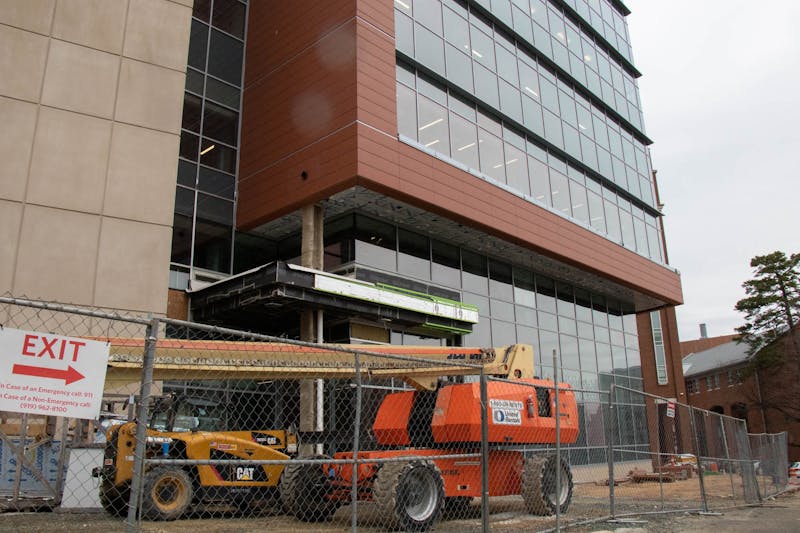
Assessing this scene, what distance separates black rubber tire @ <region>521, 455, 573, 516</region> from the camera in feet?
36.6

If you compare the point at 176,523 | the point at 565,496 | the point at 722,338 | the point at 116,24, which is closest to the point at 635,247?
the point at 565,496

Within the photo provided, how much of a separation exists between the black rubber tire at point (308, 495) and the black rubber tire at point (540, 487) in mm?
3303

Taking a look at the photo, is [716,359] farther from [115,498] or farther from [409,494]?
[115,498]

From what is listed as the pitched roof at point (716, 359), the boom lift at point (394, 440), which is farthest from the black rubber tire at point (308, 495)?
the pitched roof at point (716, 359)

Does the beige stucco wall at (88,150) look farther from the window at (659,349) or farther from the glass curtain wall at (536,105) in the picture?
the window at (659,349)

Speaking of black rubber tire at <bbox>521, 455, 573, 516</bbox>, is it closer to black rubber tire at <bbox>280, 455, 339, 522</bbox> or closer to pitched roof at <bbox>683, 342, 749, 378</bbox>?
black rubber tire at <bbox>280, 455, 339, 522</bbox>

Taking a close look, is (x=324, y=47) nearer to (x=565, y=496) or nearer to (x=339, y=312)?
(x=339, y=312)

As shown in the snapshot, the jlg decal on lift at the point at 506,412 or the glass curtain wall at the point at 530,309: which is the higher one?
the glass curtain wall at the point at 530,309

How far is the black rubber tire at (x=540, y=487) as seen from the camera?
439 inches

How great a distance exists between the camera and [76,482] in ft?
38.0

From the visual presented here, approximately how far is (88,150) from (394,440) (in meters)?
10.7

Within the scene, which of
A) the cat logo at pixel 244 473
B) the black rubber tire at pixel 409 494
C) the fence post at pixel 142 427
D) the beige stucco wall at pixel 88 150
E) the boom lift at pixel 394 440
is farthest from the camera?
the beige stucco wall at pixel 88 150

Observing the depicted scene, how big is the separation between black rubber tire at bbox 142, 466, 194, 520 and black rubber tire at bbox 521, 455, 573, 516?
5.61m

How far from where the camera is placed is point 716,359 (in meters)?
65.2
